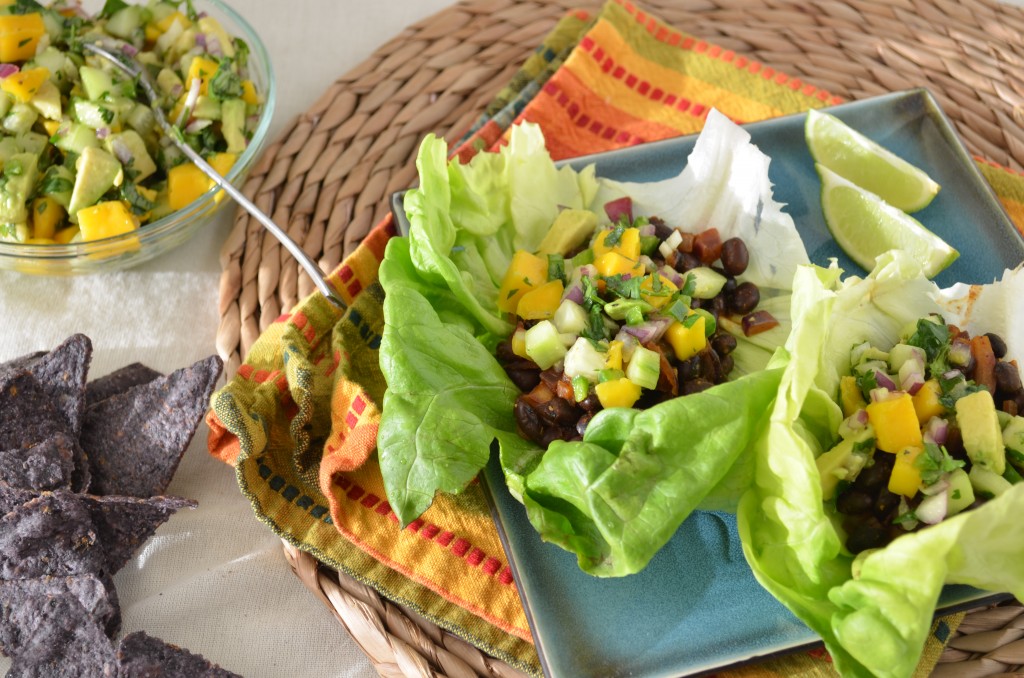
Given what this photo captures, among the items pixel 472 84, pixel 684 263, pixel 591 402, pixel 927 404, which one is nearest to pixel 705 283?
pixel 684 263

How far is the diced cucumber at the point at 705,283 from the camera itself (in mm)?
2131

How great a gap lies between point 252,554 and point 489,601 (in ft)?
1.81

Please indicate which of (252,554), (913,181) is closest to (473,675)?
(252,554)

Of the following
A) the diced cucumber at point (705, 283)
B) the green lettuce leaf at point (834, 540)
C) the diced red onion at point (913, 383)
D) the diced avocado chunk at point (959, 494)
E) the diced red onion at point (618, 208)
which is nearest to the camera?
the green lettuce leaf at point (834, 540)

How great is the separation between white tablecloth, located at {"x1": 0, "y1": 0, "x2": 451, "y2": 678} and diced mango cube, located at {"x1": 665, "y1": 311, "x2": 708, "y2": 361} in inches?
35.5

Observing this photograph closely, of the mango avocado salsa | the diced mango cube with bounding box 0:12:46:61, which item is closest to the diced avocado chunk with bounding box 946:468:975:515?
the mango avocado salsa

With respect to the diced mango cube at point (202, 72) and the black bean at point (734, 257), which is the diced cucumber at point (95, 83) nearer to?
the diced mango cube at point (202, 72)

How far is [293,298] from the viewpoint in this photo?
2.51 m

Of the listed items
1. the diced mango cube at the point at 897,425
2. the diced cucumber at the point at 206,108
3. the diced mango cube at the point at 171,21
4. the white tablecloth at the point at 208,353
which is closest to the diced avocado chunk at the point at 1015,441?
the diced mango cube at the point at 897,425

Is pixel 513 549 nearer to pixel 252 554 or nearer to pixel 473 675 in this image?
pixel 473 675

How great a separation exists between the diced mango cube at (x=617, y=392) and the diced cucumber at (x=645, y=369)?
0.01 m

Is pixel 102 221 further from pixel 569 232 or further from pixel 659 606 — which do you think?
pixel 659 606

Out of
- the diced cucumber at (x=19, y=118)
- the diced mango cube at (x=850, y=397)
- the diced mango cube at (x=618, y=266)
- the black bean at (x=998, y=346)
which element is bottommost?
the diced cucumber at (x=19, y=118)

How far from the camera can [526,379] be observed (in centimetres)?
205
